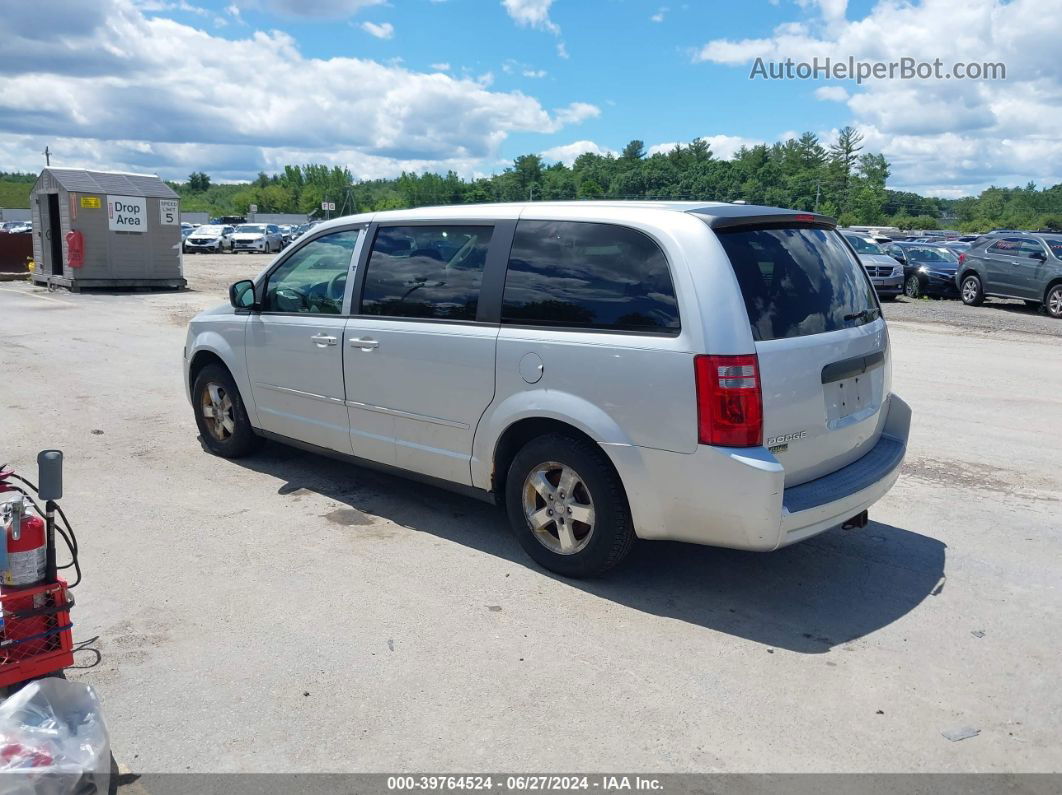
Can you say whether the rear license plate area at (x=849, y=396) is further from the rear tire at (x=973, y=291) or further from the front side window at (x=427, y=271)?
the rear tire at (x=973, y=291)

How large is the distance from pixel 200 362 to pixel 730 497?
15.0 feet

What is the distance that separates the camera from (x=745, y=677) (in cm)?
365

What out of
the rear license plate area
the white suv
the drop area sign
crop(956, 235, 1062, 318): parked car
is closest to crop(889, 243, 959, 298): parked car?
crop(956, 235, 1062, 318): parked car

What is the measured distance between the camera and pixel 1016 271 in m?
20.7

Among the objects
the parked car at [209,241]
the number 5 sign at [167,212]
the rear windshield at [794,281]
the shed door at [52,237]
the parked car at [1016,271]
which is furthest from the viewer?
the parked car at [209,241]

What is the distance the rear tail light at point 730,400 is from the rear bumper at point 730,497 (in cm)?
6

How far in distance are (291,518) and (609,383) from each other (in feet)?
7.92

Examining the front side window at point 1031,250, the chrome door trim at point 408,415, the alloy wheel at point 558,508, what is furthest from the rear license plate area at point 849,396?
the front side window at point 1031,250

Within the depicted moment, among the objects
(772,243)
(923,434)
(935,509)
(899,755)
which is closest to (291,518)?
(772,243)

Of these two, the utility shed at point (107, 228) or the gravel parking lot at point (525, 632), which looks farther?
the utility shed at point (107, 228)

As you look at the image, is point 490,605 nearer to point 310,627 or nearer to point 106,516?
point 310,627

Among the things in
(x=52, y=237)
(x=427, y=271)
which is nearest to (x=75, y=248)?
(x=52, y=237)

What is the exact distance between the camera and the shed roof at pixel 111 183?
2105cm

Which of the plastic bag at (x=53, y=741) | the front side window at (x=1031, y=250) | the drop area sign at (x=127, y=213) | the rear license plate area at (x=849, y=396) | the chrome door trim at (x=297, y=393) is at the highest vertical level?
the drop area sign at (x=127, y=213)
